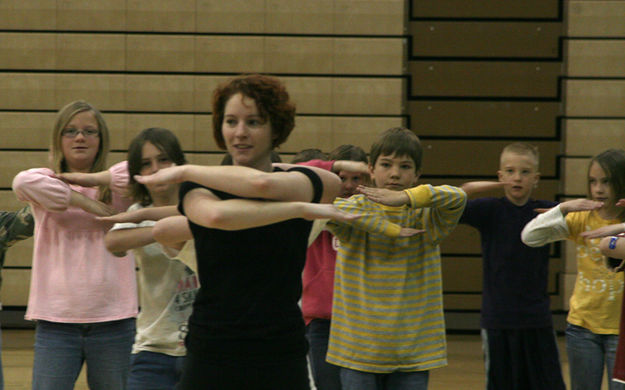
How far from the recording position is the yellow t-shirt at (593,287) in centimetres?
386

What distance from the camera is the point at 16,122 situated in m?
7.54

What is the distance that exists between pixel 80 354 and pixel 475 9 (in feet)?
17.7

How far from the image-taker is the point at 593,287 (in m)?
3.96

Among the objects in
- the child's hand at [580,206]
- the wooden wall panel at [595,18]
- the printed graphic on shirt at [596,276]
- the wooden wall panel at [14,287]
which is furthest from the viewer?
the wooden wall panel at [14,287]

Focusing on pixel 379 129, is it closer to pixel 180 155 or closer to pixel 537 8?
pixel 537 8

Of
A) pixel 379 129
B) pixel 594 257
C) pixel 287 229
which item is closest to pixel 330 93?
pixel 379 129

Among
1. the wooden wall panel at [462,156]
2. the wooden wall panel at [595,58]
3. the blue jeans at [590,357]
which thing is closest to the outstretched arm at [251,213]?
the blue jeans at [590,357]

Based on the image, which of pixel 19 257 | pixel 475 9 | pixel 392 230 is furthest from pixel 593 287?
pixel 19 257

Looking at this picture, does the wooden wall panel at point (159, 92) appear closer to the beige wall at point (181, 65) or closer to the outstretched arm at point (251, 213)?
the beige wall at point (181, 65)

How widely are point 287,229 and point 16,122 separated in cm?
604

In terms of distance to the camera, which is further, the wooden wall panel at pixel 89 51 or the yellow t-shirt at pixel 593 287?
Answer: the wooden wall panel at pixel 89 51

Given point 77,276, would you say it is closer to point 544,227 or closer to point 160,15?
point 544,227

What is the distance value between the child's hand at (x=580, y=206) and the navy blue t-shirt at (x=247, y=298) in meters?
1.87

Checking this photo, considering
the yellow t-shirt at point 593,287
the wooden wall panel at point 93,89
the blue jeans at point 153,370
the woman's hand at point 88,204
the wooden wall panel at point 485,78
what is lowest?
the blue jeans at point 153,370
